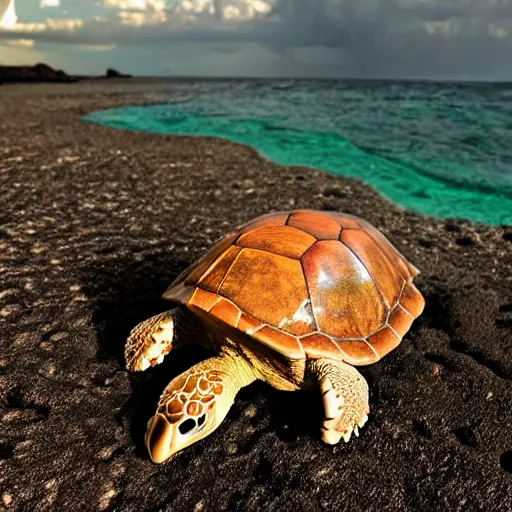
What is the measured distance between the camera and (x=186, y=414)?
2.07 meters

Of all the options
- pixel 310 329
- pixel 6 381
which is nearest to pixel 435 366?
pixel 310 329

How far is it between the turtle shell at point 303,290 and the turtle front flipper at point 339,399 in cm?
8

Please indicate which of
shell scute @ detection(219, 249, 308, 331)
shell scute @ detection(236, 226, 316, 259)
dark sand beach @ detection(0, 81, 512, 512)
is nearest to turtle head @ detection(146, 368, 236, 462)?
dark sand beach @ detection(0, 81, 512, 512)

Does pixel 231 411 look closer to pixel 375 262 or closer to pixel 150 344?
pixel 150 344

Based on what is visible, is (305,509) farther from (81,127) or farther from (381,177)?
(81,127)

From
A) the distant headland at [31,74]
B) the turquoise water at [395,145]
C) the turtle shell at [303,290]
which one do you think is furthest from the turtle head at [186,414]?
the distant headland at [31,74]

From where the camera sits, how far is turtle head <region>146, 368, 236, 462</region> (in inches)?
81.3

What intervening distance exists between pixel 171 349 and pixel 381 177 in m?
6.53

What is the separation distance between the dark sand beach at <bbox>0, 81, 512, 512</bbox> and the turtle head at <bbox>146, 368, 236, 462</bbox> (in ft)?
0.57

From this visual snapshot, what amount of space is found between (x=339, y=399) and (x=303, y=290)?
0.63 m

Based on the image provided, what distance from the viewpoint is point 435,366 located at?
291 centimetres

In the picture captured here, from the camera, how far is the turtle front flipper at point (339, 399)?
7.41 ft

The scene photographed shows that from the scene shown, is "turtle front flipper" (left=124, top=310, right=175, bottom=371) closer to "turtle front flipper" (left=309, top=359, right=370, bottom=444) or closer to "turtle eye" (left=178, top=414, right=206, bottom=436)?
"turtle eye" (left=178, top=414, right=206, bottom=436)

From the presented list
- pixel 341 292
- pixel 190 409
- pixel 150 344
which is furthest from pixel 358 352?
pixel 150 344
